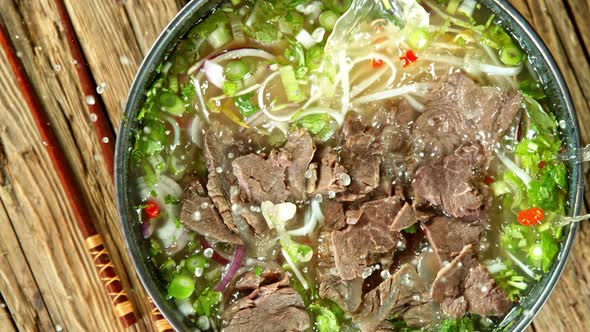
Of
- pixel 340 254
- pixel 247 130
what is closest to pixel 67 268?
pixel 247 130

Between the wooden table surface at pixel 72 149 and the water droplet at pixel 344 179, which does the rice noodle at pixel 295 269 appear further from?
the wooden table surface at pixel 72 149

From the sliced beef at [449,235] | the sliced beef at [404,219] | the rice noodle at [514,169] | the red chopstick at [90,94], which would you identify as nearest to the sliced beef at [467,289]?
the sliced beef at [449,235]

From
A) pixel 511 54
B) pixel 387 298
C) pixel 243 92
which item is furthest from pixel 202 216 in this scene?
pixel 511 54

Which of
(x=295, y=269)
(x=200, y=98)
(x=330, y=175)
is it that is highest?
(x=200, y=98)

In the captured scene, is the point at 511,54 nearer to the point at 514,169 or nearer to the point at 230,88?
the point at 514,169

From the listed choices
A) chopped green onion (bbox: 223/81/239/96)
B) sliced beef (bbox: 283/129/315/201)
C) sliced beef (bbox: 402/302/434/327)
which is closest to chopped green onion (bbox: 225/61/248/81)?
chopped green onion (bbox: 223/81/239/96)

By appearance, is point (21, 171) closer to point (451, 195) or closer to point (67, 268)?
point (67, 268)

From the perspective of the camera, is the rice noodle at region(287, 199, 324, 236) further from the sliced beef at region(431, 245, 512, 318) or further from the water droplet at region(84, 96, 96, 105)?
the water droplet at region(84, 96, 96, 105)
